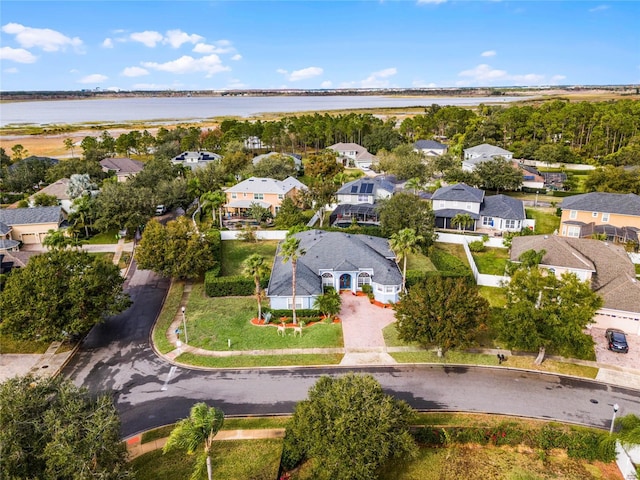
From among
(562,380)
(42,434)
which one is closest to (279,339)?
(42,434)

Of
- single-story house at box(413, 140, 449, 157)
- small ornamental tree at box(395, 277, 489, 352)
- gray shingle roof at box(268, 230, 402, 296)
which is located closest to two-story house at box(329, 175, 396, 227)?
gray shingle roof at box(268, 230, 402, 296)

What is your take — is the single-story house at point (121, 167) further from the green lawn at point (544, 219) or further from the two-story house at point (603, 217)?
the two-story house at point (603, 217)

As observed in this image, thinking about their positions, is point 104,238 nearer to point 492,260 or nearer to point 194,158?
point 194,158

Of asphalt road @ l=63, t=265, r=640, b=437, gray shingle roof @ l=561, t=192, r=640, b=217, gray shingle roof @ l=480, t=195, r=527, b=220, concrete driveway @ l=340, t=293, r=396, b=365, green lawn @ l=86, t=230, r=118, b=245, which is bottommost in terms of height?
asphalt road @ l=63, t=265, r=640, b=437

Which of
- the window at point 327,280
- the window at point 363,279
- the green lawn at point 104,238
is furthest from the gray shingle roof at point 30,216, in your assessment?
the window at point 363,279

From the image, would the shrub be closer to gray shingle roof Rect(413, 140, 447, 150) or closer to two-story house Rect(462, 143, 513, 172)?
two-story house Rect(462, 143, 513, 172)
